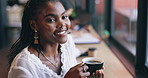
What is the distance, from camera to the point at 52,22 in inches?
50.0

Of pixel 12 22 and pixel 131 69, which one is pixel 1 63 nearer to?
pixel 131 69

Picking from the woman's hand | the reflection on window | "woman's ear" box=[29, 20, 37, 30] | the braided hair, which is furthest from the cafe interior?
the woman's hand

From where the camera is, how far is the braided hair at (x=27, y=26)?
1.28m

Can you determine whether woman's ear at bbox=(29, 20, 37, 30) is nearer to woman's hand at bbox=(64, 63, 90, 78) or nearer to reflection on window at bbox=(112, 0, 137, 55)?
woman's hand at bbox=(64, 63, 90, 78)

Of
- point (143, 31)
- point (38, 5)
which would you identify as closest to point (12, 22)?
point (143, 31)

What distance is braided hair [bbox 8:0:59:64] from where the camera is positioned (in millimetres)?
1281

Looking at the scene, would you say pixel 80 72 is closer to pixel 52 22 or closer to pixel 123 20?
pixel 52 22

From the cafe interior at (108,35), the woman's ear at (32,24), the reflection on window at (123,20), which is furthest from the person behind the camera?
the reflection on window at (123,20)

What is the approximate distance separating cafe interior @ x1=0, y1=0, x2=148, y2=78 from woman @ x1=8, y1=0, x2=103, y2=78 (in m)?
0.29

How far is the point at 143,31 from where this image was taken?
1.79 meters

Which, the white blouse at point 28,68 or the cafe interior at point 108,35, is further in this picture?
the cafe interior at point 108,35

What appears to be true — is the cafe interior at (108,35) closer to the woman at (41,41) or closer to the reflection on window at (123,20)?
the reflection on window at (123,20)

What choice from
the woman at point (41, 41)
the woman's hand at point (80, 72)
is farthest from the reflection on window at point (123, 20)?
the woman's hand at point (80, 72)

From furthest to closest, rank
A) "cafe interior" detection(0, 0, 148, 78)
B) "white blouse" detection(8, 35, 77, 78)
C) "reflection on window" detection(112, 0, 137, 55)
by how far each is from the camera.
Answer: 1. "reflection on window" detection(112, 0, 137, 55)
2. "cafe interior" detection(0, 0, 148, 78)
3. "white blouse" detection(8, 35, 77, 78)
